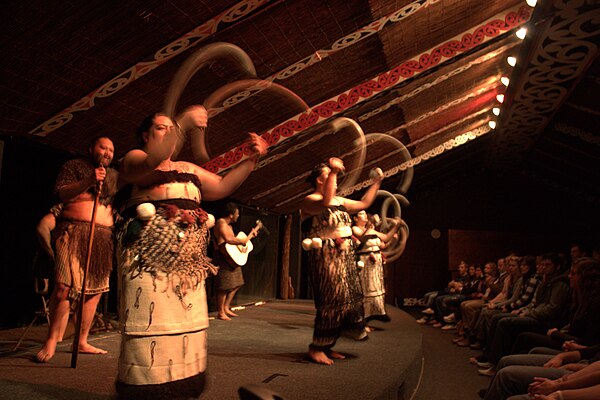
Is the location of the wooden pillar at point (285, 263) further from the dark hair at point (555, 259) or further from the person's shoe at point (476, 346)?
the dark hair at point (555, 259)

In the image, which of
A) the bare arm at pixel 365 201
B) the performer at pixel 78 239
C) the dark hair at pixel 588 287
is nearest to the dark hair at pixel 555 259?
the dark hair at pixel 588 287

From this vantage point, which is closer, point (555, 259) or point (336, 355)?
point (336, 355)

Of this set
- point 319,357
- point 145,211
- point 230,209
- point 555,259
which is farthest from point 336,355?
point 230,209

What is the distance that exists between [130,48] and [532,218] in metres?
12.4

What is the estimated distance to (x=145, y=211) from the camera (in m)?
2.07

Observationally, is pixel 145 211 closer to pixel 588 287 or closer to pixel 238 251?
pixel 588 287

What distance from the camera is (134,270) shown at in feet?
6.82

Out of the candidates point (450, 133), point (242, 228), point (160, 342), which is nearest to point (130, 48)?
point (160, 342)

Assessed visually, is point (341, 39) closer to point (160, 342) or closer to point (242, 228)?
point (160, 342)

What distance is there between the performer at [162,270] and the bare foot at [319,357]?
1.54m

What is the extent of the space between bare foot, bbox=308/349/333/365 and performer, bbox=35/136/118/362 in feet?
4.85

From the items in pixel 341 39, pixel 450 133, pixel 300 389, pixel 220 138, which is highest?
pixel 450 133

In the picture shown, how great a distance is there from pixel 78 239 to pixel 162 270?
55.0 inches

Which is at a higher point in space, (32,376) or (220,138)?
(220,138)
